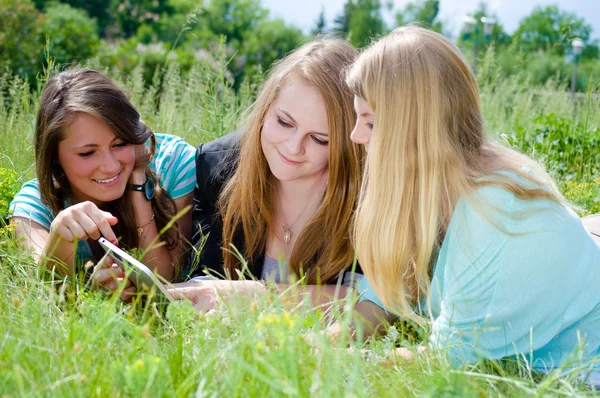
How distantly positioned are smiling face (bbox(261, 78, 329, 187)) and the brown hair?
552mm

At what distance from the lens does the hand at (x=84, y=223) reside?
261cm

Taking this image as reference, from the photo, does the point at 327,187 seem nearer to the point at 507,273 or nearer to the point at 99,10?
the point at 507,273

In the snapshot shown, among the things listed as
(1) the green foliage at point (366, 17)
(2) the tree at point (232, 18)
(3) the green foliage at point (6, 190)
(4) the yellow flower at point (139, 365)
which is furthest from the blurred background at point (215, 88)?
(1) the green foliage at point (366, 17)

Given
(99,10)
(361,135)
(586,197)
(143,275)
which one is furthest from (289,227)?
(99,10)

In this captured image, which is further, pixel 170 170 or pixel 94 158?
pixel 170 170

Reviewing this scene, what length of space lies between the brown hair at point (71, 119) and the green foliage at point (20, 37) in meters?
6.96

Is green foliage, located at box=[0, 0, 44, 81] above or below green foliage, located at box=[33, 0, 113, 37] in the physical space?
above

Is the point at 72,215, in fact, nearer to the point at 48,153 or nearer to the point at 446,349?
the point at 48,153

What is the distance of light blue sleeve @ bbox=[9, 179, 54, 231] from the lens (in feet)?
10.3

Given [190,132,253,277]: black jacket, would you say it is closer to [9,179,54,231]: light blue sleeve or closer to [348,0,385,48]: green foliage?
[9,179,54,231]: light blue sleeve

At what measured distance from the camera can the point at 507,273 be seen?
220cm

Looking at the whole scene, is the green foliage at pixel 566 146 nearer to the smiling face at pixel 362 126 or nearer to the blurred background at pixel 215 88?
the blurred background at pixel 215 88

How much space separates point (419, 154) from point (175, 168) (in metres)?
1.62

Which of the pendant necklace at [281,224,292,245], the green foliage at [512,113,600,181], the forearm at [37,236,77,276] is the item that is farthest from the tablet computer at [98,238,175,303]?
the green foliage at [512,113,600,181]
